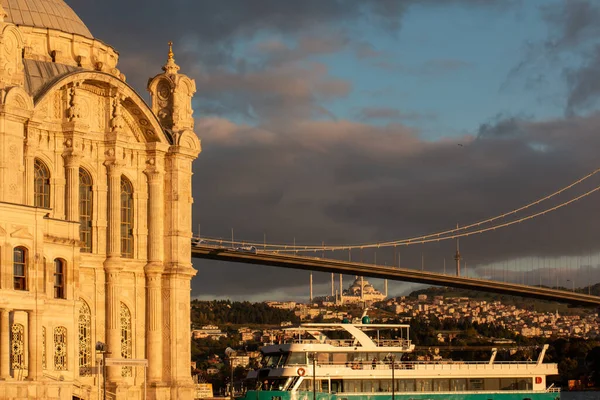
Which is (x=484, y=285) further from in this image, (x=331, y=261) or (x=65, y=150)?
(x=65, y=150)

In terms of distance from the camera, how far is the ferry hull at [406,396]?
206ft

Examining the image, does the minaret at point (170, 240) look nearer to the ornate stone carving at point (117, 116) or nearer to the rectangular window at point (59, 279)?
the ornate stone carving at point (117, 116)

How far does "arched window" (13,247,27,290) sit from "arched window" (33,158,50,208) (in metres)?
6.93

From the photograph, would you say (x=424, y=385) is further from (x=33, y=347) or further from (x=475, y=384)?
(x=33, y=347)

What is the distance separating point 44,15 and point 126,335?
44.3 ft

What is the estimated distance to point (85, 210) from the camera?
185 ft

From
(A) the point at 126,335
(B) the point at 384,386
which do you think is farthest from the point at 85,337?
(B) the point at 384,386

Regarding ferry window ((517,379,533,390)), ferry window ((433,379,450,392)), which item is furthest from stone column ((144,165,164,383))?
ferry window ((517,379,533,390))

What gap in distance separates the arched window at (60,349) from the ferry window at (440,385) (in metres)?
22.1

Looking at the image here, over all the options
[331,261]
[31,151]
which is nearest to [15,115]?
[31,151]

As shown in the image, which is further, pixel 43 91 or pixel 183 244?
pixel 183 244

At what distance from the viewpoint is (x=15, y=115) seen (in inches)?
1982

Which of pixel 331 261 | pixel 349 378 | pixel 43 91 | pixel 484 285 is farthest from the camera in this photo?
pixel 484 285

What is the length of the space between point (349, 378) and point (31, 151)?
19526mm
